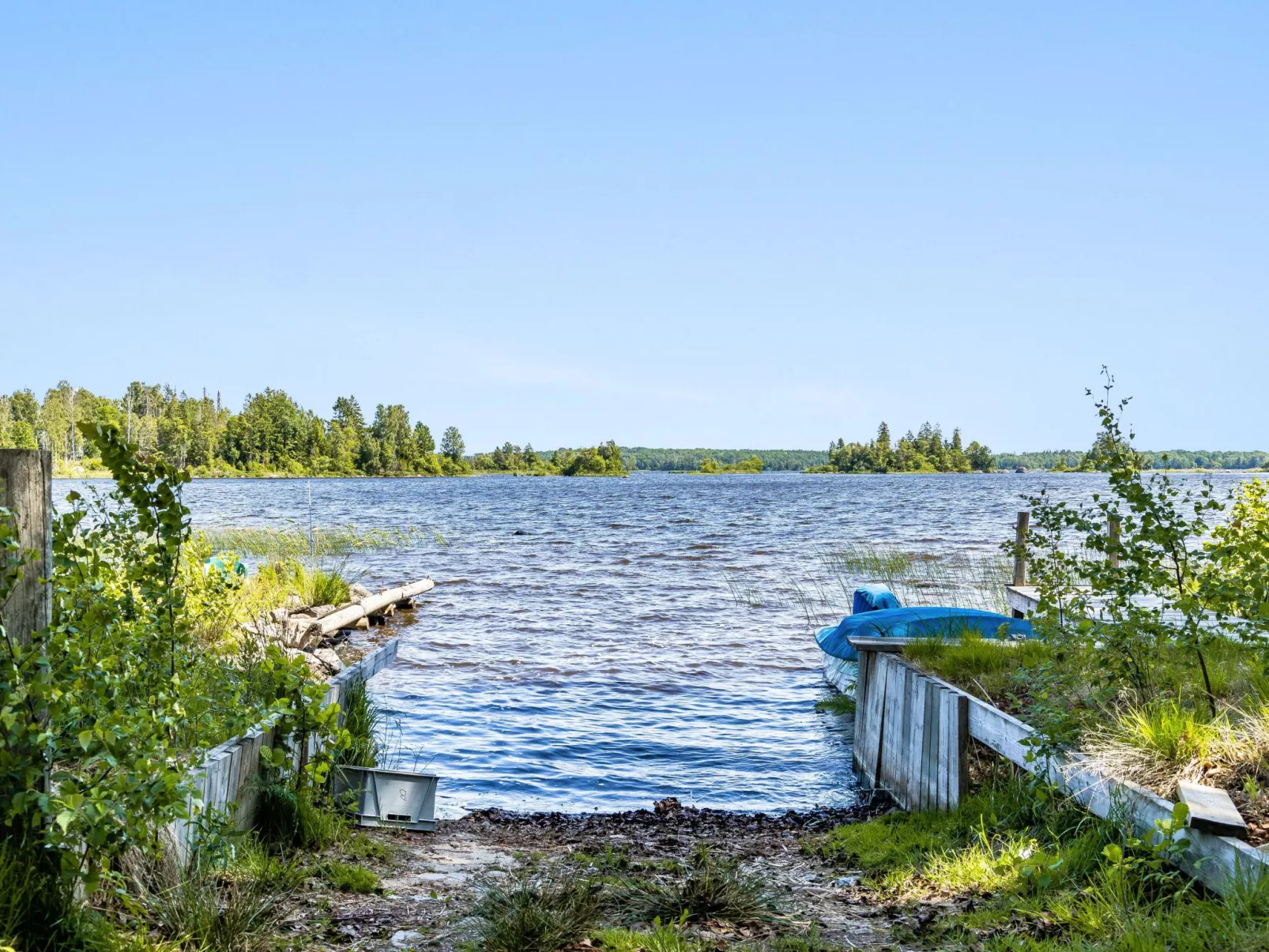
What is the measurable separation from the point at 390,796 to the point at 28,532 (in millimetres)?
3496

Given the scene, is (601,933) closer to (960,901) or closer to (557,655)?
(960,901)

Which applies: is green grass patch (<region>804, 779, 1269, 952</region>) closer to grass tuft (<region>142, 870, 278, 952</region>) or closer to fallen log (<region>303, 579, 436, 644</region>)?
grass tuft (<region>142, 870, 278, 952</region>)

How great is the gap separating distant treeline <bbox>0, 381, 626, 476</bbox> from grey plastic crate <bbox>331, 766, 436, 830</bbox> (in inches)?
3017

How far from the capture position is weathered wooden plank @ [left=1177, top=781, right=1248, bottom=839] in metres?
3.99

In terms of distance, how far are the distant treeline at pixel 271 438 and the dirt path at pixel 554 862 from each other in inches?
2997

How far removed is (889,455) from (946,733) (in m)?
181

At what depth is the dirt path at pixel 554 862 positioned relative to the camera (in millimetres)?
4340

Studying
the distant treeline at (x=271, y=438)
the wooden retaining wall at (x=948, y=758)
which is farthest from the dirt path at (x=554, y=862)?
the distant treeline at (x=271, y=438)

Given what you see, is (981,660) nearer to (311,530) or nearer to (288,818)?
(288,818)

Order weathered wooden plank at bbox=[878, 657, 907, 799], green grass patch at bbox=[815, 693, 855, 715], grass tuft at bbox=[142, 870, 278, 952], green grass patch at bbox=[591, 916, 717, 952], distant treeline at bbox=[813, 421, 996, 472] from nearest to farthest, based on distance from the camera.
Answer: grass tuft at bbox=[142, 870, 278, 952] → green grass patch at bbox=[591, 916, 717, 952] → weathered wooden plank at bbox=[878, 657, 907, 799] → green grass patch at bbox=[815, 693, 855, 715] → distant treeline at bbox=[813, 421, 996, 472]

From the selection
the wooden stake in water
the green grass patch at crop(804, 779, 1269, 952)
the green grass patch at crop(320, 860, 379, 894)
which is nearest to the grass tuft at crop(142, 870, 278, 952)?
the green grass patch at crop(320, 860, 379, 894)

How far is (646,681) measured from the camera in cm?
1362

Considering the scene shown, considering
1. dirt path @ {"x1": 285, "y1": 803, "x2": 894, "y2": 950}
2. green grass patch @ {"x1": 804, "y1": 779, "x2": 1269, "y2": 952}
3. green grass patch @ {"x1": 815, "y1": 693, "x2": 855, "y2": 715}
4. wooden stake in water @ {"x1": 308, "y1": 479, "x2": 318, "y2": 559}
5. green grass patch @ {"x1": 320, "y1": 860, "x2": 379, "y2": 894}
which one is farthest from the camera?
wooden stake in water @ {"x1": 308, "y1": 479, "x2": 318, "y2": 559}

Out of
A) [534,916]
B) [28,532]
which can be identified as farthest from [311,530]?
[534,916]
